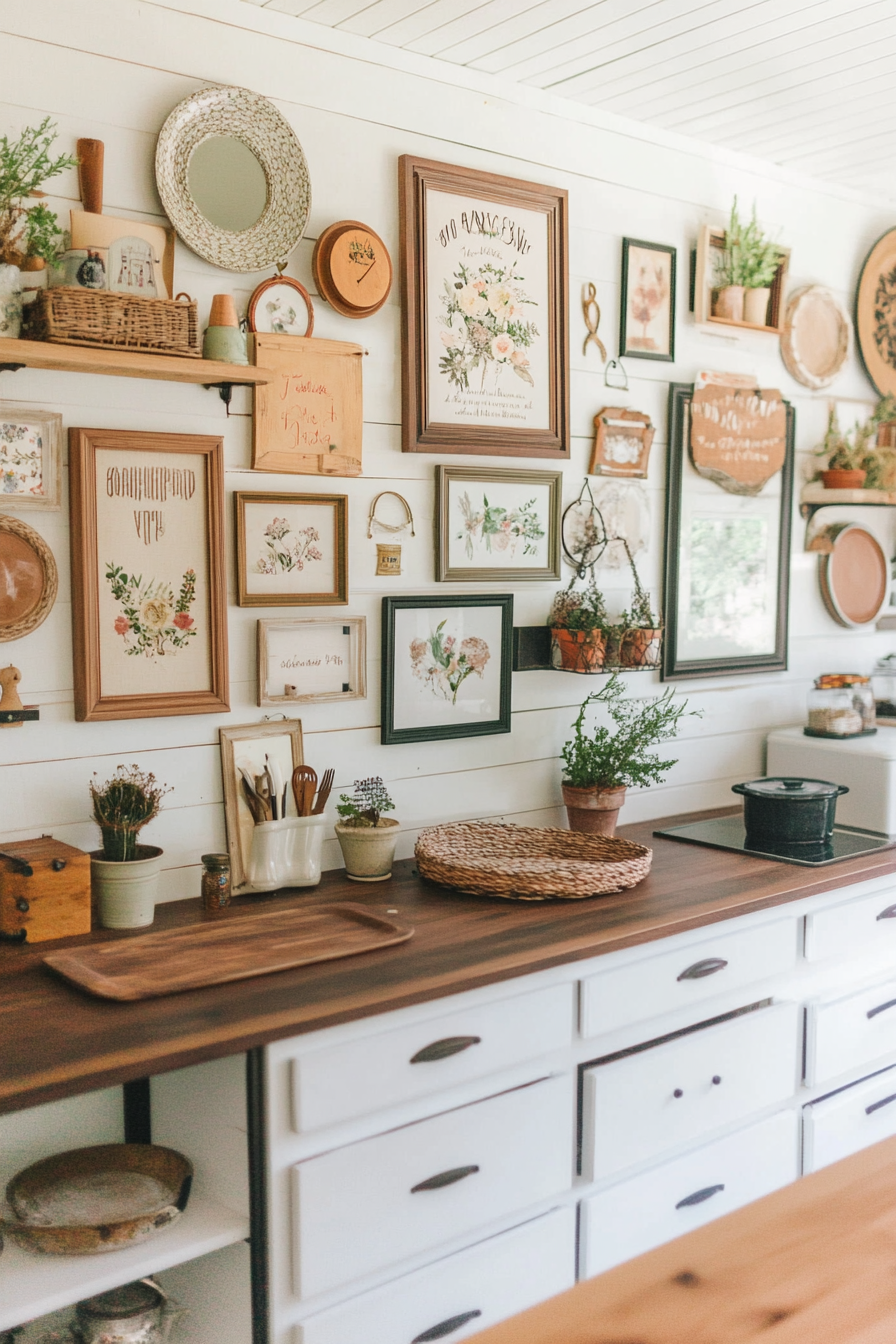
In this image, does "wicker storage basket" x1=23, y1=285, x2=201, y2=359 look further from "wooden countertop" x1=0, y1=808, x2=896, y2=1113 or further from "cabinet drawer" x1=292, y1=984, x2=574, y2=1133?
"cabinet drawer" x1=292, y1=984, x2=574, y2=1133

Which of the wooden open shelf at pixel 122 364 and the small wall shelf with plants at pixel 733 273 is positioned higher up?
the small wall shelf with plants at pixel 733 273

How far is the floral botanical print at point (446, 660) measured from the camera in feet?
8.63

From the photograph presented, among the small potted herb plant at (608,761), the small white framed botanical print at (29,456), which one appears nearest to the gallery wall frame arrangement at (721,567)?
the small potted herb plant at (608,761)

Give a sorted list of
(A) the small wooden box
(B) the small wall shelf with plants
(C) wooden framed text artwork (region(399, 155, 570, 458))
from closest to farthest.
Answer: (A) the small wooden box → (C) wooden framed text artwork (region(399, 155, 570, 458)) → (B) the small wall shelf with plants

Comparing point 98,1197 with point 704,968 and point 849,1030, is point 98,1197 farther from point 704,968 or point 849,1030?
point 849,1030

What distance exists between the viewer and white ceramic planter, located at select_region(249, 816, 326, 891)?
90.7 inches

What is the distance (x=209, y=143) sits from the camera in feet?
7.29

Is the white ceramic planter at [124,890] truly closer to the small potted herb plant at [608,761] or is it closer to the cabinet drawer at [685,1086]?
the cabinet drawer at [685,1086]

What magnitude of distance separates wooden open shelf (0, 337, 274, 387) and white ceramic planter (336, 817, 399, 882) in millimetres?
913

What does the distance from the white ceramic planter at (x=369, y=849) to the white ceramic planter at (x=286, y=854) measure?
0.25ft

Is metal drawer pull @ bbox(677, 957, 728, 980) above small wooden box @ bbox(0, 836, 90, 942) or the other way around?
the other way around

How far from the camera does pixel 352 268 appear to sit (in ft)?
Result: 7.89

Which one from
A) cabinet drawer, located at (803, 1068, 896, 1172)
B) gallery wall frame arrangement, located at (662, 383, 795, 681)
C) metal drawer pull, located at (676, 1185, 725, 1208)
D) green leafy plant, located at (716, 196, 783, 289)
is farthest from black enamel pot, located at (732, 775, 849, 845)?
green leafy plant, located at (716, 196, 783, 289)

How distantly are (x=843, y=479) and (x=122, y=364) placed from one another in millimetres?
2159
